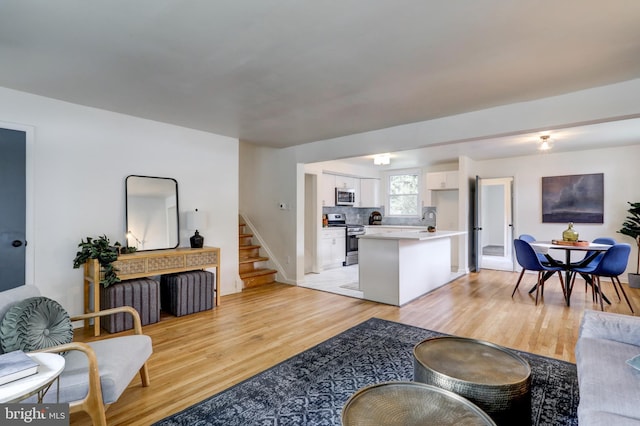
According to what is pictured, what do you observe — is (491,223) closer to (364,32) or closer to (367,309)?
(367,309)

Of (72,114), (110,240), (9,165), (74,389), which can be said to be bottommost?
(74,389)

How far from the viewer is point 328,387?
2289 millimetres

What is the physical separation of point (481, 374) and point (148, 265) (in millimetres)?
3557

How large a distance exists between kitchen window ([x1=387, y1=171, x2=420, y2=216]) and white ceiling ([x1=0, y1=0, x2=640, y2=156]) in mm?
4514

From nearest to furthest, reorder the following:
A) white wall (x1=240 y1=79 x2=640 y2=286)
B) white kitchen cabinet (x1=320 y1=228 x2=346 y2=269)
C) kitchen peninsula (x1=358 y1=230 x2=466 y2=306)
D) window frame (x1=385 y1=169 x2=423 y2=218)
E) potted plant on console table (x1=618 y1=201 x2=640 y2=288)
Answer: white wall (x1=240 y1=79 x2=640 y2=286) < kitchen peninsula (x1=358 y1=230 x2=466 y2=306) < potted plant on console table (x1=618 y1=201 x2=640 y2=288) < white kitchen cabinet (x1=320 y1=228 x2=346 y2=269) < window frame (x1=385 y1=169 x2=423 y2=218)

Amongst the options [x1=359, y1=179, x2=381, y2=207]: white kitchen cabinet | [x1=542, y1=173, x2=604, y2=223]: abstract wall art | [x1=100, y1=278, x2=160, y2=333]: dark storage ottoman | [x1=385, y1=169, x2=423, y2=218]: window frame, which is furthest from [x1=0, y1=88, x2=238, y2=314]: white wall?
[x1=542, y1=173, x2=604, y2=223]: abstract wall art

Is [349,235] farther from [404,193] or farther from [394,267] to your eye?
[394,267]

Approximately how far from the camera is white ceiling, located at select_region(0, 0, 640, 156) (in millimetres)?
1878

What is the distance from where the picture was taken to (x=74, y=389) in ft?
5.31

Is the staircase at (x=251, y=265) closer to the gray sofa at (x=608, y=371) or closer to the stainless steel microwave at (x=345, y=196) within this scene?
the stainless steel microwave at (x=345, y=196)

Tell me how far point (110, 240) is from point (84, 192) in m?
0.63

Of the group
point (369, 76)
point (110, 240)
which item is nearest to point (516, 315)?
point (369, 76)

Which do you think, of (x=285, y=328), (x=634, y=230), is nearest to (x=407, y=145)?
(x=285, y=328)

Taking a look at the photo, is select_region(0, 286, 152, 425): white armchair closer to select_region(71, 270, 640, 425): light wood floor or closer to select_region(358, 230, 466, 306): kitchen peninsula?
select_region(71, 270, 640, 425): light wood floor
